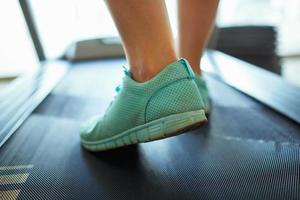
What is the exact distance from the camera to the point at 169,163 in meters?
0.68

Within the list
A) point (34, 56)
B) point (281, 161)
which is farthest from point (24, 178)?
point (34, 56)

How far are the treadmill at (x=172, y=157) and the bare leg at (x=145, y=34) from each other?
0.24 m

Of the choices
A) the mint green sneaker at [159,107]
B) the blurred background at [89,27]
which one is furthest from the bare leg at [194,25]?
the blurred background at [89,27]

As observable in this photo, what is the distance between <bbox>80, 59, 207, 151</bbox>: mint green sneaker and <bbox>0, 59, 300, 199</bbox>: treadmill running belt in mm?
106

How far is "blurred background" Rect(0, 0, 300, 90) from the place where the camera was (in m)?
1.83

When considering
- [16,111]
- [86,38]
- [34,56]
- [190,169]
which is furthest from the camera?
[34,56]

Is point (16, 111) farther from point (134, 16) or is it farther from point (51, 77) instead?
point (134, 16)

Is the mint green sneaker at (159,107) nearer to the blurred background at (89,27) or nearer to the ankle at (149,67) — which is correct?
the ankle at (149,67)

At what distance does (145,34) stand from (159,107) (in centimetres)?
15

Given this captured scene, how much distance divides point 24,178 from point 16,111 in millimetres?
476

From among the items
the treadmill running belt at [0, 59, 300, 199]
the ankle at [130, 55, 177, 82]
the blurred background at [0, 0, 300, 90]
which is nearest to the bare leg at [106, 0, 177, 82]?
the ankle at [130, 55, 177, 82]

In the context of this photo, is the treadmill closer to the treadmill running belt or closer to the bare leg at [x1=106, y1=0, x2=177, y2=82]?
the treadmill running belt

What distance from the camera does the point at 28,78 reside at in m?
1.47

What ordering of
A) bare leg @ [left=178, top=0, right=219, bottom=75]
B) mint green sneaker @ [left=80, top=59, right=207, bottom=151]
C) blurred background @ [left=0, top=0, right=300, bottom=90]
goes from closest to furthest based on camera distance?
1. mint green sneaker @ [left=80, top=59, right=207, bottom=151]
2. bare leg @ [left=178, top=0, right=219, bottom=75]
3. blurred background @ [left=0, top=0, right=300, bottom=90]
